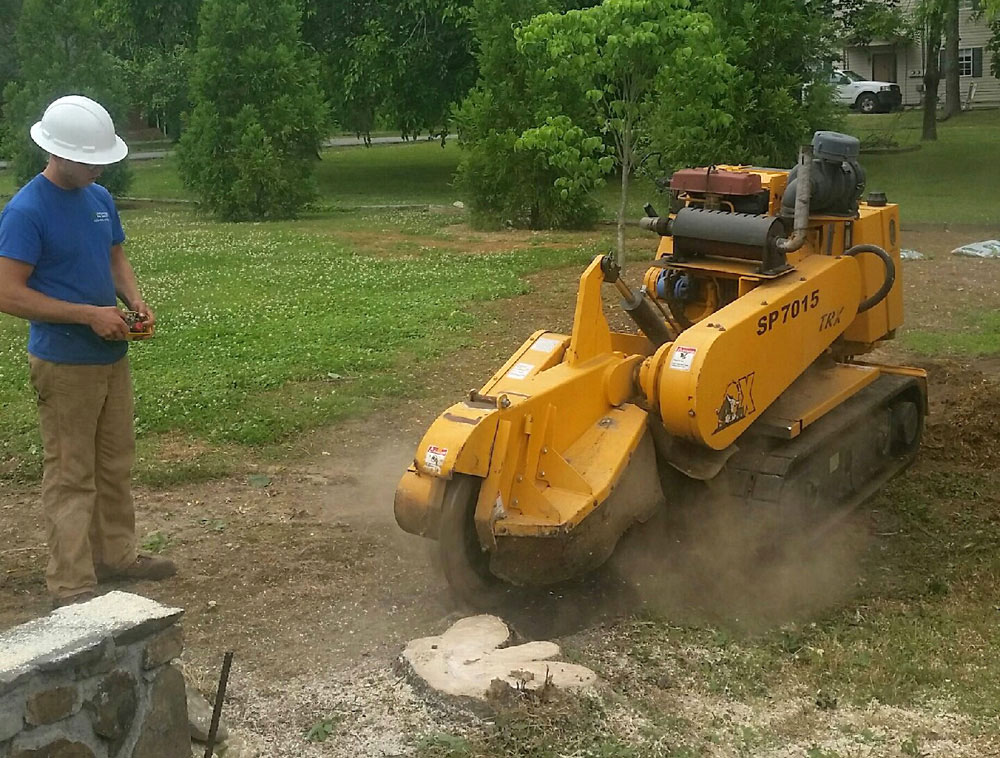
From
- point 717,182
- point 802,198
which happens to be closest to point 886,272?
point 802,198

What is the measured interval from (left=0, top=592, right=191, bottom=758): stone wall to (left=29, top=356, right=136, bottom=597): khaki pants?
64.3 inches

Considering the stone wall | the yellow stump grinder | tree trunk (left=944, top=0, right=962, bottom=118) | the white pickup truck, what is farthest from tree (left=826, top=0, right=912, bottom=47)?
the stone wall

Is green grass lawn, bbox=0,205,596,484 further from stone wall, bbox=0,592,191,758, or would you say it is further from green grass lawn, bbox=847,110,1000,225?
green grass lawn, bbox=847,110,1000,225

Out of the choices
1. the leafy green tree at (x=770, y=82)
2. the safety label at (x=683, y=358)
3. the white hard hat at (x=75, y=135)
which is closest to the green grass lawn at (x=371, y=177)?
the leafy green tree at (x=770, y=82)

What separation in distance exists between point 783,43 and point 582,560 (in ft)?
48.3

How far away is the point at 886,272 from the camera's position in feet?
21.2

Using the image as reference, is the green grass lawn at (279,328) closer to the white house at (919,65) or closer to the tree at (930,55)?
the tree at (930,55)

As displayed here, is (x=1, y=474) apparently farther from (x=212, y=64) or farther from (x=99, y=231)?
(x=212, y=64)

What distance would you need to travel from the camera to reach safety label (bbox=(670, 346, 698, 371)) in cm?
525

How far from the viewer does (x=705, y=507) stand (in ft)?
19.1

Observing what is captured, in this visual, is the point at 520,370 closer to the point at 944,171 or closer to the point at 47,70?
the point at 944,171

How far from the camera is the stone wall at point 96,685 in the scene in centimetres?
326

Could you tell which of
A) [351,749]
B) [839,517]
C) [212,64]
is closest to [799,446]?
[839,517]

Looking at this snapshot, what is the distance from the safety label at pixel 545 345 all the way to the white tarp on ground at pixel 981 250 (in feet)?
32.1
